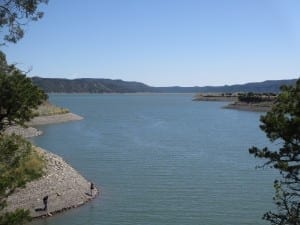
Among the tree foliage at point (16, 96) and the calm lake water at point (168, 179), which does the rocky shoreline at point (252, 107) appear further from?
the tree foliage at point (16, 96)

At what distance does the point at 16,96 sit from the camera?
17.3m

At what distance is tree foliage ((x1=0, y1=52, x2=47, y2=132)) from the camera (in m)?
17.0

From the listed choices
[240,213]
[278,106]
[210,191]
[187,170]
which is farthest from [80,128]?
[278,106]

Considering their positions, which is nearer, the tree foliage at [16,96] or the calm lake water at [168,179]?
the tree foliage at [16,96]

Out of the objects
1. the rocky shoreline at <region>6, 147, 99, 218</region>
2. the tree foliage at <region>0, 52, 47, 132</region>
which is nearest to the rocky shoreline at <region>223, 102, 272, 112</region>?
the rocky shoreline at <region>6, 147, 99, 218</region>

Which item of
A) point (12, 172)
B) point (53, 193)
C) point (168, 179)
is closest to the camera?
point (12, 172)

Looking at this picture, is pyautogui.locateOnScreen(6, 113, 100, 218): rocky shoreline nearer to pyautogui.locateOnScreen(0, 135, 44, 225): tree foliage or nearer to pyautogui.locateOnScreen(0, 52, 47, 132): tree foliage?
pyautogui.locateOnScreen(0, 52, 47, 132): tree foliage

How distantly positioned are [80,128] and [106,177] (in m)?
59.3

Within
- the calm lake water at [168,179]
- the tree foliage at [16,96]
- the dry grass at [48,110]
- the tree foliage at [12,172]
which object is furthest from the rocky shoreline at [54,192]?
the dry grass at [48,110]

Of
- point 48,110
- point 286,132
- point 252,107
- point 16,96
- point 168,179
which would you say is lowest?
point 168,179

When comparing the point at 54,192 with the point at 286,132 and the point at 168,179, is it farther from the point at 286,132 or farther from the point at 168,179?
the point at 286,132

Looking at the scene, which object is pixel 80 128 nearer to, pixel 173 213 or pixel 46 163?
pixel 46 163

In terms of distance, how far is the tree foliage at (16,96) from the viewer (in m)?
17.0

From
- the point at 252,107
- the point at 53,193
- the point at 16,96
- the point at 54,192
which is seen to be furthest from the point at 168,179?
the point at 252,107
